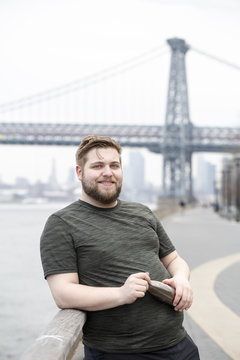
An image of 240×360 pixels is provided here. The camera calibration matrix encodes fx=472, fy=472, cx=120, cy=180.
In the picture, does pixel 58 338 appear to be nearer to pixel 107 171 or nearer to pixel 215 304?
pixel 107 171

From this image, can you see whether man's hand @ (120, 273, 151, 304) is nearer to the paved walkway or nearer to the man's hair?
the man's hair

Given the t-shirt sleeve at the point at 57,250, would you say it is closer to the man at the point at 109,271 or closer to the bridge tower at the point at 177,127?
the man at the point at 109,271

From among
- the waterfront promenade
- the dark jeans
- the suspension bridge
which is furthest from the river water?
the suspension bridge

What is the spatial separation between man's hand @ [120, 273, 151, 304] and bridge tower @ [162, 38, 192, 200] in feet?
158

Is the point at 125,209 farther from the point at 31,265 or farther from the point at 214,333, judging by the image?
the point at 31,265

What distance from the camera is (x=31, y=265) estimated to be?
17688 mm

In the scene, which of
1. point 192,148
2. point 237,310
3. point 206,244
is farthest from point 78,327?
point 192,148

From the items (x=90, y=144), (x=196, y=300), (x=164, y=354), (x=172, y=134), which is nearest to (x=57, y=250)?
(x=90, y=144)

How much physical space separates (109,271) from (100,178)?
1.32ft

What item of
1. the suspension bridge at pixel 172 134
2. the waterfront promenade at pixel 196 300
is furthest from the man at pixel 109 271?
the suspension bridge at pixel 172 134

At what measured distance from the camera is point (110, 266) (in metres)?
1.97

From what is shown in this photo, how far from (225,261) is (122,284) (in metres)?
6.35

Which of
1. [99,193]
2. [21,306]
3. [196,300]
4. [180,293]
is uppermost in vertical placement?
[99,193]

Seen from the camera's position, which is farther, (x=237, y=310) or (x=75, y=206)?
(x=237, y=310)
